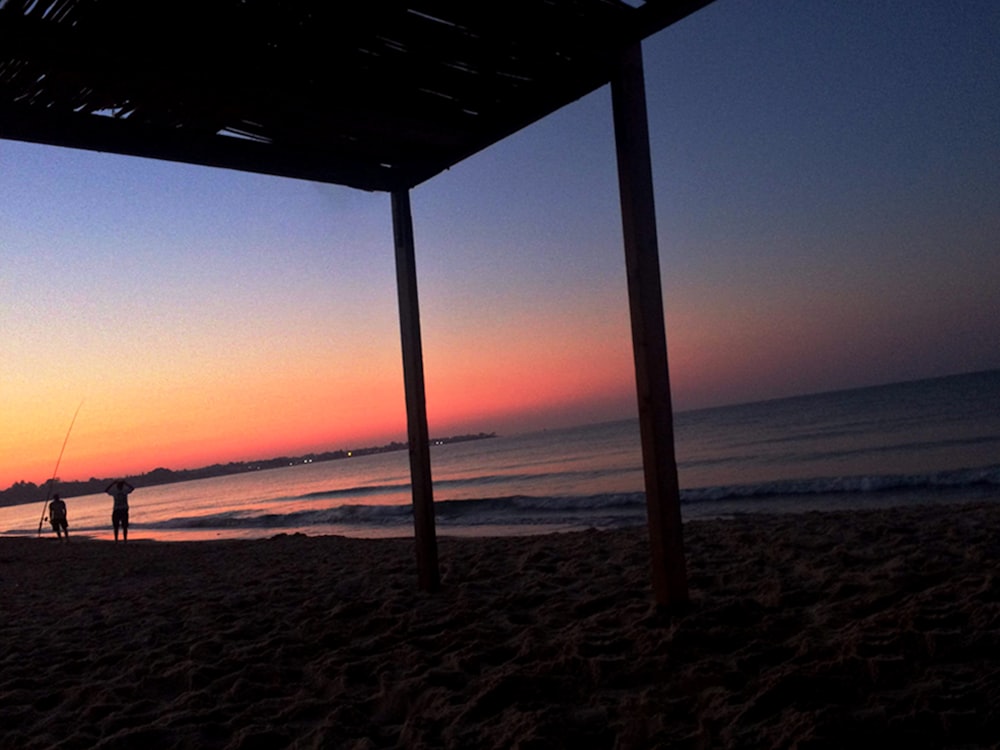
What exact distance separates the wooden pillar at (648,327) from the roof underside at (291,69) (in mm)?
188

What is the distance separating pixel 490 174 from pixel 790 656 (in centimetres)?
1294

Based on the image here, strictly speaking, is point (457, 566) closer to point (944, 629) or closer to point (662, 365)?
point (662, 365)

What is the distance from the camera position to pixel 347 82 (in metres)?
3.05

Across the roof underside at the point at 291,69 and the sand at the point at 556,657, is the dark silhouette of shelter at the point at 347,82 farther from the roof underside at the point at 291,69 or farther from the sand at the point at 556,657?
the sand at the point at 556,657

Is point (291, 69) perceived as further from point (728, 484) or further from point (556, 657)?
point (728, 484)

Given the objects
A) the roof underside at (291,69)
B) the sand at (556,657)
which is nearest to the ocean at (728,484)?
the sand at (556,657)

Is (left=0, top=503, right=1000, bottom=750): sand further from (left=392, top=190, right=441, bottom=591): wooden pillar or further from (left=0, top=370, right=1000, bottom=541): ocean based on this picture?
(left=0, top=370, right=1000, bottom=541): ocean

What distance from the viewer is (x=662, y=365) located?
3014 mm

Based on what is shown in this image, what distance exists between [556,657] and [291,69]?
2.63 m

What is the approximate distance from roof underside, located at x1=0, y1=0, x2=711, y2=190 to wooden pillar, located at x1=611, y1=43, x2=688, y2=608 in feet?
0.62

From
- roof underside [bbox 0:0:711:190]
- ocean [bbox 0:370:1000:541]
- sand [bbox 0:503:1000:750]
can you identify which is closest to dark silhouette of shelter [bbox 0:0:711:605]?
roof underside [bbox 0:0:711:190]

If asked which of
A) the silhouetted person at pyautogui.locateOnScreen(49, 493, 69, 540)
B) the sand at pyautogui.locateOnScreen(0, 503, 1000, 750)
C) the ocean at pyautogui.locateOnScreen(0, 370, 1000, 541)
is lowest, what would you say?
the ocean at pyautogui.locateOnScreen(0, 370, 1000, 541)

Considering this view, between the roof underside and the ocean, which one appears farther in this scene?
the ocean

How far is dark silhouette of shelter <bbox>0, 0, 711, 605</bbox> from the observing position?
99.0 inches
